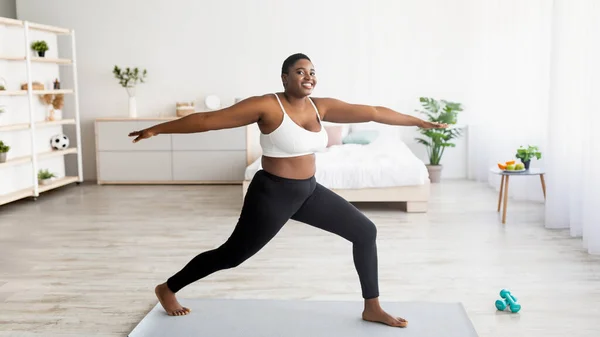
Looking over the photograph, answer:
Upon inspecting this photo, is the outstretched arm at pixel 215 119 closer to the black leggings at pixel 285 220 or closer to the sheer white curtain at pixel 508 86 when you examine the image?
the black leggings at pixel 285 220

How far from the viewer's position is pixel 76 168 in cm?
836

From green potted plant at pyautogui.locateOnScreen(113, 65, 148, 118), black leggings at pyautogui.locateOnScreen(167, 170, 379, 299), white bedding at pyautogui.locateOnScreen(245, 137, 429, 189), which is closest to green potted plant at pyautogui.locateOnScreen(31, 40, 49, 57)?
green potted plant at pyautogui.locateOnScreen(113, 65, 148, 118)

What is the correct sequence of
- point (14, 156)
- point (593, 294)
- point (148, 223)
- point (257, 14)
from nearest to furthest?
point (593, 294) → point (148, 223) → point (14, 156) → point (257, 14)

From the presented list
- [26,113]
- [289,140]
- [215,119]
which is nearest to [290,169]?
[289,140]

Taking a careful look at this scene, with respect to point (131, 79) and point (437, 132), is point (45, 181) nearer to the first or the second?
point (131, 79)

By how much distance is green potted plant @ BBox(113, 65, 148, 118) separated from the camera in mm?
7953

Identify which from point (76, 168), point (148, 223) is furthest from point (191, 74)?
point (148, 223)

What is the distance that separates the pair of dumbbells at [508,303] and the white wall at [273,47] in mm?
4617

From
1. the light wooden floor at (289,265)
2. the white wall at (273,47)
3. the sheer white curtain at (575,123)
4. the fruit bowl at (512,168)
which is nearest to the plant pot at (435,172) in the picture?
the white wall at (273,47)

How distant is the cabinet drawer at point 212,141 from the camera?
25.5 ft

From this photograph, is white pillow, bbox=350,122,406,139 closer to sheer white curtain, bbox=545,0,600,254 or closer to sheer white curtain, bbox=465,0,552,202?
sheer white curtain, bbox=465,0,552,202

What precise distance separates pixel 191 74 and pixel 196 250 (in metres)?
3.77

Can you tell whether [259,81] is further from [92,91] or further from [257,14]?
[92,91]

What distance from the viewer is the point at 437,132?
7594 millimetres
